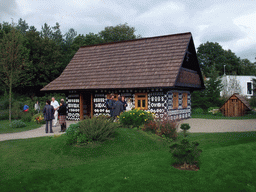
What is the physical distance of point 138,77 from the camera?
19844mm

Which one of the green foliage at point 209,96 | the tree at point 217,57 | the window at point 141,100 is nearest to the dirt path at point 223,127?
the window at point 141,100

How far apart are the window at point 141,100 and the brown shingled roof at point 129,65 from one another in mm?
1183

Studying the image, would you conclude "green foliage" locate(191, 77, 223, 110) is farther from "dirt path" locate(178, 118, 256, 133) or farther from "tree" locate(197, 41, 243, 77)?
"tree" locate(197, 41, 243, 77)

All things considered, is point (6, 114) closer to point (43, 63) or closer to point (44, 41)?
point (43, 63)

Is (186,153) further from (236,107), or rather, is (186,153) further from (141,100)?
(236,107)

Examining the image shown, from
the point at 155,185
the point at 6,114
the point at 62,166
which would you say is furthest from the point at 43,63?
the point at 155,185

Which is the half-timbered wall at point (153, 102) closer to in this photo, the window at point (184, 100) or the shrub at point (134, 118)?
the window at point (184, 100)

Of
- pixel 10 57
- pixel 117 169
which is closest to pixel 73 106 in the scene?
pixel 10 57

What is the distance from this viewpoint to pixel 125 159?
8.23 m

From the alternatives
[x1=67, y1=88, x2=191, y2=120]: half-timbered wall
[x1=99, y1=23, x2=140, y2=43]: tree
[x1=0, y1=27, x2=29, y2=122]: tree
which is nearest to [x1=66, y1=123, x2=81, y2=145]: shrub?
[x1=67, y1=88, x2=191, y2=120]: half-timbered wall

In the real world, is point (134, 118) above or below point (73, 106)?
below

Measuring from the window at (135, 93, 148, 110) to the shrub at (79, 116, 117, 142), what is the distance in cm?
987

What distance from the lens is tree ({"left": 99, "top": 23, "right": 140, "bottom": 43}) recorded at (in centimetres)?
4856

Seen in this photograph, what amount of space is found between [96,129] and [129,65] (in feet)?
41.1
